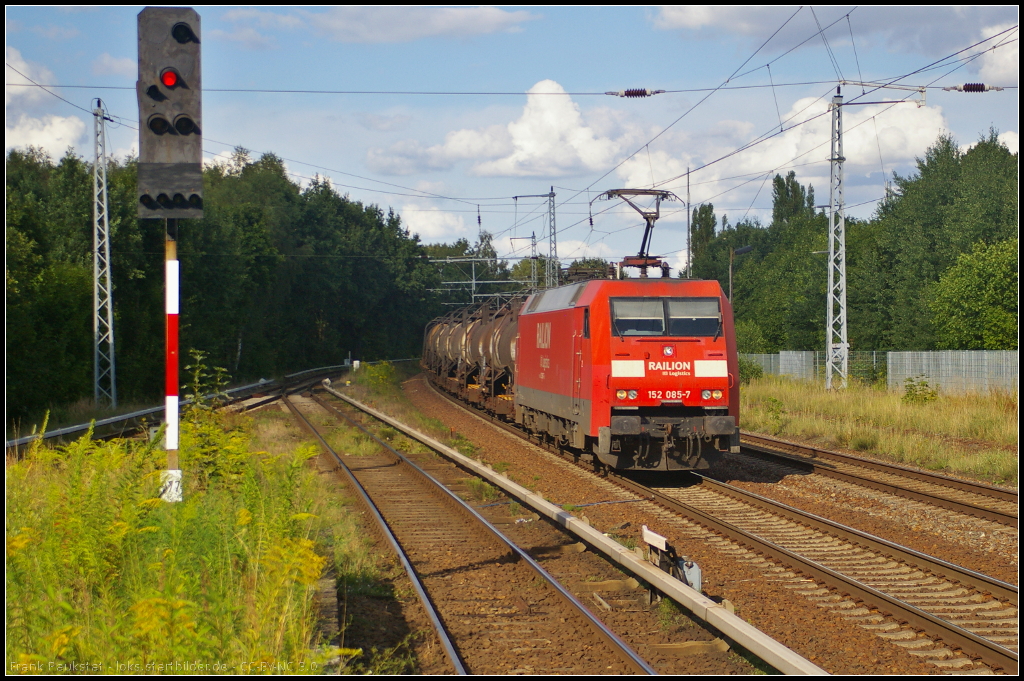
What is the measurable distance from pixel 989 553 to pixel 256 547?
7711 mm

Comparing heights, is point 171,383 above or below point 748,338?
below

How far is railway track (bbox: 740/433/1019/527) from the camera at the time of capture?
12.0 metres

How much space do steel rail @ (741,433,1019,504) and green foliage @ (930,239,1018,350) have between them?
18.9 m

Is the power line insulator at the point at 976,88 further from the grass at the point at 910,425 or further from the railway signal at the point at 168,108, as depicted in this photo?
the railway signal at the point at 168,108

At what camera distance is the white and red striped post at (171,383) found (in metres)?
8.27

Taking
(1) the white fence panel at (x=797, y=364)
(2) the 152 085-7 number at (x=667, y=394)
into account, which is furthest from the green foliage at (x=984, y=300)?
(2) the 152 085-7 number at (x=667, y=394)

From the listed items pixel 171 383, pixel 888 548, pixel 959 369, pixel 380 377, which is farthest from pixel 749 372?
pixel 171 383

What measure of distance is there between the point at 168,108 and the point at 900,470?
1281 cm

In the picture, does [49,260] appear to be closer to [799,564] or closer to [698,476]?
[698,476]

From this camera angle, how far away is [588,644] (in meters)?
6.63

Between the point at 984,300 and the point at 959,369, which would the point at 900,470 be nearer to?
the point at 959,369

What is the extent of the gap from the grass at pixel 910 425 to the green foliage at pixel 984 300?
10.1 metres

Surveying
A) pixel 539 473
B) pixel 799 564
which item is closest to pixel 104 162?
pixel 539 473

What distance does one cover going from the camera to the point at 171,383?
849cm
